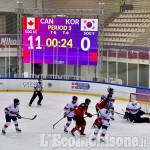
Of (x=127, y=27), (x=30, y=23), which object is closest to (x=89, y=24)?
(x=30, y=23)

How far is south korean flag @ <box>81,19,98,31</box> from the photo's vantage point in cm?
2188

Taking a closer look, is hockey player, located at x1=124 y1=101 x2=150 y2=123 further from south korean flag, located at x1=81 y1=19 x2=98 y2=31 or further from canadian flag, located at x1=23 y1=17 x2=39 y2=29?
canadian flag, located at x1=23 y1=17 x2=39 y2=29

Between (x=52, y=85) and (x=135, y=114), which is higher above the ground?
(x=52, y=85)

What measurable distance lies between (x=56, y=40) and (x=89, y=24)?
2.02m

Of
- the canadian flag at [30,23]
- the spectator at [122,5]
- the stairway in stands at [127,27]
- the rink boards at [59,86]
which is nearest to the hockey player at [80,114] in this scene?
the rink boards at [59,86]

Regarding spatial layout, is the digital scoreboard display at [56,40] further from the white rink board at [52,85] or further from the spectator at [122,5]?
the spectator at [122,5]

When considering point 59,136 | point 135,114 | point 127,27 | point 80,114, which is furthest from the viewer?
point 127,27

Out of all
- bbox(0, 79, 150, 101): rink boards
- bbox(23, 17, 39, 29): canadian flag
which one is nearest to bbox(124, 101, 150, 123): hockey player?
bbox(0, 79, 150, 101): rink boards

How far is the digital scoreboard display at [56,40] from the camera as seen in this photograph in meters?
22.2

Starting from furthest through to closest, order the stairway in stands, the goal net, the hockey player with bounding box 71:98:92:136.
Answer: the stairway in stands → the goal net → the hockey player with bounding box 71:98:92:136

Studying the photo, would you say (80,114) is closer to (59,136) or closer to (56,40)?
(59,136)

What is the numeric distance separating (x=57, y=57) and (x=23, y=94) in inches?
133

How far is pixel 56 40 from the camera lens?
73.6 feet

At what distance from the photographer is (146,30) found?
1045 inches
